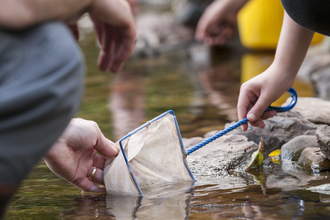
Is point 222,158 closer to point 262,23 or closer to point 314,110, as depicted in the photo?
point 314,110

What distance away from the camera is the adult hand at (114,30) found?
1.27 metres

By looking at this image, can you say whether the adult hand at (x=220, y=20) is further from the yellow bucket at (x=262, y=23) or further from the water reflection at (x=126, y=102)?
the yellow bucket at (x=262, y=23)

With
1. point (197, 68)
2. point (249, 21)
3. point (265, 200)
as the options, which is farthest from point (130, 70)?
point (265, 200)

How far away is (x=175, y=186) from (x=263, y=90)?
1.73 feet

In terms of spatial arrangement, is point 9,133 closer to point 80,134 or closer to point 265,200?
point 80,134

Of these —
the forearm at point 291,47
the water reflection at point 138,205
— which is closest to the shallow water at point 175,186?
the water reflection at point 138,205

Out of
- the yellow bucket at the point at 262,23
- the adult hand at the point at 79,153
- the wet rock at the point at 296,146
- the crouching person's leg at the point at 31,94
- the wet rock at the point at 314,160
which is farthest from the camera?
the yellow bucket at the point at 262,23

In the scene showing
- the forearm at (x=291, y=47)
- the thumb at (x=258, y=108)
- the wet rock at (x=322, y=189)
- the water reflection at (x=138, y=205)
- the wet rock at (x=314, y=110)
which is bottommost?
the water reflection at (x=138, y=205)

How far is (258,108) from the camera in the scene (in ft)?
5.42

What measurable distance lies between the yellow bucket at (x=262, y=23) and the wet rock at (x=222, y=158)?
363 centimetres

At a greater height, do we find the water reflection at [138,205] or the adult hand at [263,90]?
the adult hand at [263,90]

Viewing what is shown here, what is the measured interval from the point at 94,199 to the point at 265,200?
24.4 inches

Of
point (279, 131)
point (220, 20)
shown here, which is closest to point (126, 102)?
point (220, 20)

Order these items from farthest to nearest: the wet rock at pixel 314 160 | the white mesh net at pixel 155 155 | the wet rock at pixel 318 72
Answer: the wet rock at pixel 318 72
the wet rock at pixel 314 160
the white mesh net at pixel 155 155
